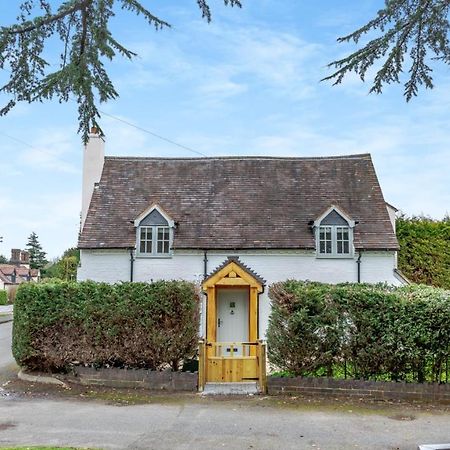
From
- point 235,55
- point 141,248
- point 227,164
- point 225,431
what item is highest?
point 227,164

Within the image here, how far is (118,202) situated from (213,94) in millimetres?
11402

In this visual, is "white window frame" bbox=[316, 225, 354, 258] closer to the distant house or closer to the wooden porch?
the wooden porch

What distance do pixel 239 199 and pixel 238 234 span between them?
222 cm

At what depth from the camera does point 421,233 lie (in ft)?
79.3

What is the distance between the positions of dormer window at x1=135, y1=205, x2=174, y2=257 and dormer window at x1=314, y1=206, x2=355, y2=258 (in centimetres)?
595

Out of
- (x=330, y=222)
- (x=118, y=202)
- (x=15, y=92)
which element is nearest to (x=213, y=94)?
(x=15, y=92)

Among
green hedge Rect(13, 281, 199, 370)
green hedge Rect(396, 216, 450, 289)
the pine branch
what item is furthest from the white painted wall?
the pine branch

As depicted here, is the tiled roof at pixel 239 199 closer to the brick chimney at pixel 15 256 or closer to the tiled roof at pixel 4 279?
the tiled roof at pixel 4 279

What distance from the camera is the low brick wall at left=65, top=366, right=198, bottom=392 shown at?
41.1ft

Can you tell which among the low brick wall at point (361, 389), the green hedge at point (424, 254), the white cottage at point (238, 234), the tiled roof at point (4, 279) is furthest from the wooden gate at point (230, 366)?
the tiled roof at point (4, 279)

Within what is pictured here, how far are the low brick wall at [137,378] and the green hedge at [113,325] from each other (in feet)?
0.85

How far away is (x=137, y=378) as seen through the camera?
12.8 meters

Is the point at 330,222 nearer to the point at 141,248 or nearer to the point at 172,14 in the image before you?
the point at 141,248

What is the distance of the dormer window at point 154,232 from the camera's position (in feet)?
67.2
